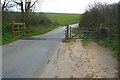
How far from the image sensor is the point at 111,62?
6727 millimetres

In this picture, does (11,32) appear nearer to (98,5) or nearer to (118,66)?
(98,5)

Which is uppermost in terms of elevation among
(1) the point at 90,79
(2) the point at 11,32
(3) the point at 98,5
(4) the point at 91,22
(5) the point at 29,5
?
(5) the point at 29,5

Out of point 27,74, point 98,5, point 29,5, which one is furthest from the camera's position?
point 29,5

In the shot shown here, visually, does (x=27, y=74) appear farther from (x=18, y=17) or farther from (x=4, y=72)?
(x=18, y=17)

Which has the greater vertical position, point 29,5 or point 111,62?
point 29,5

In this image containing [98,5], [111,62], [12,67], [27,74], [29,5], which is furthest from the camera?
[29,5]

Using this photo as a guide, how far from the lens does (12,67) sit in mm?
6109

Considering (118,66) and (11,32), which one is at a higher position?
(11,32)

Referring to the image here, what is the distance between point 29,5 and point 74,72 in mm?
22752

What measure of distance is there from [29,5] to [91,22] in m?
13.4

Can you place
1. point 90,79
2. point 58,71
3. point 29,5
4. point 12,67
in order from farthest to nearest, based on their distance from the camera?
point 29,5 < point 12,67 < point 58,71 < point 90,79

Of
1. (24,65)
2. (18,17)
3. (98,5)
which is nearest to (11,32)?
(18,17)

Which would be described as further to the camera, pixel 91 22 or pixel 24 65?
pixel 91 22

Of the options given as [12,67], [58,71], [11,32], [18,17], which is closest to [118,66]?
[58,71]
